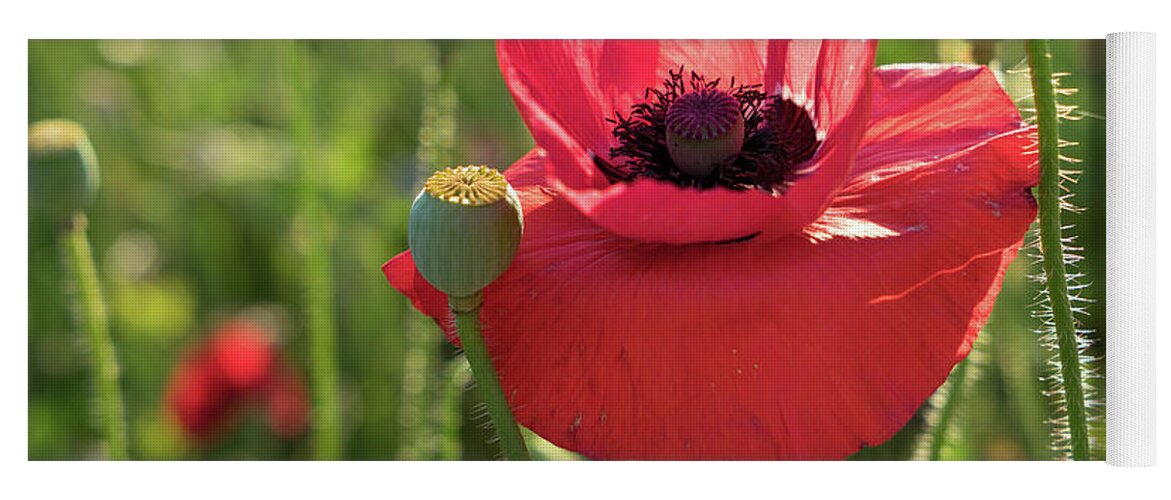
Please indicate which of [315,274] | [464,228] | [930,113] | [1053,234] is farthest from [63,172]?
[1053,234]

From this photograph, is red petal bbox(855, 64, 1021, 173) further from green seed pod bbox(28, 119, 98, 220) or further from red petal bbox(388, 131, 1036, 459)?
green seed pod bbox(28, 119, 98, 220)

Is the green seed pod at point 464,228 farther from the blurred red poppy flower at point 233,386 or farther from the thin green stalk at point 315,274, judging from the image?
the blurred red poppy flower at point 233,386

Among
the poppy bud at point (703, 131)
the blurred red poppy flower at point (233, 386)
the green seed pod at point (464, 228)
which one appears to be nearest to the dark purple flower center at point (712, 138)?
the poppy bud at point (703, 131)

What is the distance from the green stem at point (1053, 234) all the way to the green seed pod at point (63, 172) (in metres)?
0.91

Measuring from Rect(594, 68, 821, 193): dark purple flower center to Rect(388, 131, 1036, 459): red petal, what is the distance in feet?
0.19

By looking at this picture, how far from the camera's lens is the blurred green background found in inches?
55.5

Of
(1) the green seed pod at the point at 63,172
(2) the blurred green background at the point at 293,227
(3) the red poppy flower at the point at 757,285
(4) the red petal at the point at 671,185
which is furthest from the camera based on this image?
(2) the blurred green background at the point at 293,227

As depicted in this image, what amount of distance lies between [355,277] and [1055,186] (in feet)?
2.97

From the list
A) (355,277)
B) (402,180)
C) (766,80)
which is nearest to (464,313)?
(766,80)

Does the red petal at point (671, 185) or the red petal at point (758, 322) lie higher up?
the red petal at point (671, 185)

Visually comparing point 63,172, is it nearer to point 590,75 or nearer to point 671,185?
point 590,75

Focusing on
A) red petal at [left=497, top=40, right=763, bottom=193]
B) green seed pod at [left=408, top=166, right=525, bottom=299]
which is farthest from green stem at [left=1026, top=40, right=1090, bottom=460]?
green seed pod at [left=408, top=166, right=525, bottom=299]

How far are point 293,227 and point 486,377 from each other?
78 centimetres

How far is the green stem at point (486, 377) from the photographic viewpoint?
1.08 meters
